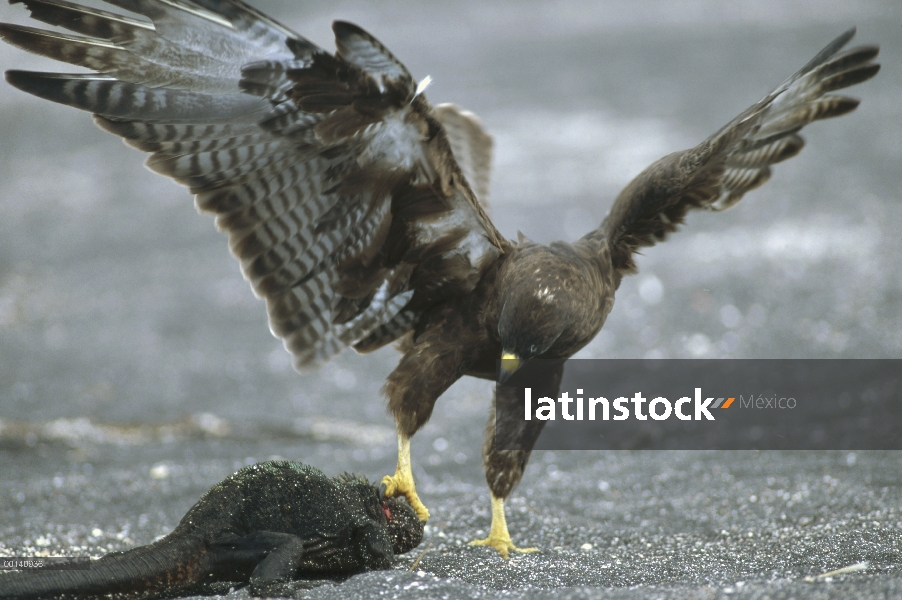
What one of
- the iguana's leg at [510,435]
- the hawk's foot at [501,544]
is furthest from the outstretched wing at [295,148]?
the hawk's foot at [501,544]

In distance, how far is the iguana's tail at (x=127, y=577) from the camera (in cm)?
317

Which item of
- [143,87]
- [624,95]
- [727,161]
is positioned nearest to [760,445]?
[727,161]

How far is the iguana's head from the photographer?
4.08 metres

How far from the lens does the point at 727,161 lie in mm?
5270

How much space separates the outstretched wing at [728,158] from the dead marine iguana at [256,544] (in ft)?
7.12

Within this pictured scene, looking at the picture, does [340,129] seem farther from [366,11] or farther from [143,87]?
[366,11]

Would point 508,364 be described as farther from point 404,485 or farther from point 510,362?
point 404,485

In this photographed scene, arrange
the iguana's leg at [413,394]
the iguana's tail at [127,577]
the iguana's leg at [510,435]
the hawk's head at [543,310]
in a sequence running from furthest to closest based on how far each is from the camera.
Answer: the iguana's leg at [510,435] → the iguana's leg at [413,394] → the hawk's head at [543,310] → the iguana's tail at [127,577]

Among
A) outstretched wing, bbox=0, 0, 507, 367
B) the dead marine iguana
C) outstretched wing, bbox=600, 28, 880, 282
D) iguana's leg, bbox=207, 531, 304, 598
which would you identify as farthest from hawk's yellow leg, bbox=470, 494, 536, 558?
outstretched wing, bbox=600, 28, 880, 282

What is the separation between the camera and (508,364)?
4059 millimetres

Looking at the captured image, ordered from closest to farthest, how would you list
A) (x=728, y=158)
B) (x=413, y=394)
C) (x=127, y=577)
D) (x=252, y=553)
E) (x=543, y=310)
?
(x=127, y=577) < (x=252, y=553) < (x=543, y=310) < (x=413, y=394) < (x=728, y=158)

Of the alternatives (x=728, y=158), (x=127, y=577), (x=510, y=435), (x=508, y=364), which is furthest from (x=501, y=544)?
(x=728, y=158)

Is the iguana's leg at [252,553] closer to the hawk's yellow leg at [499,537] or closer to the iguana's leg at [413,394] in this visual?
the iguana's leg at [413,394]

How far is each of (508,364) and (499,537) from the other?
1115mm
